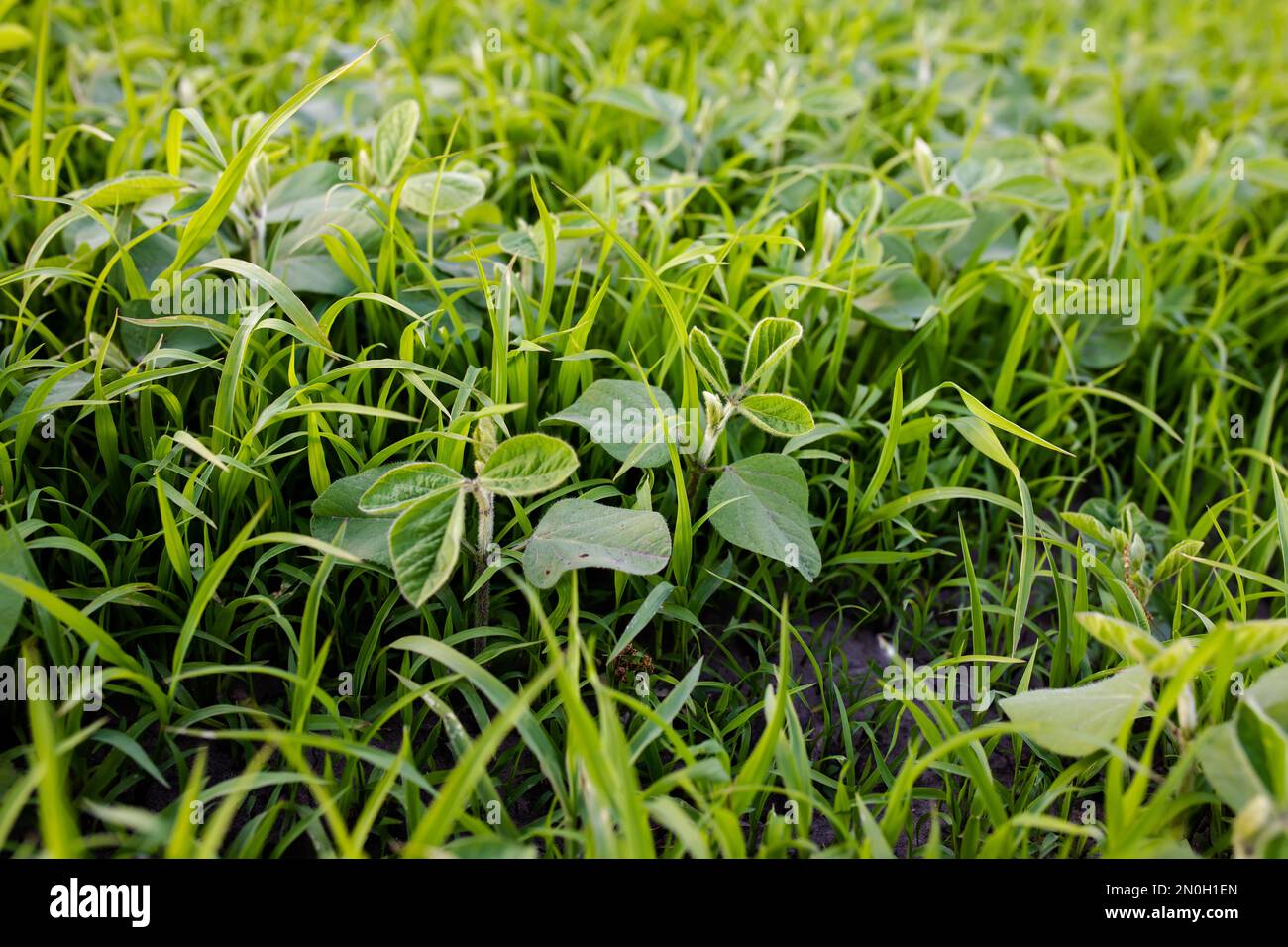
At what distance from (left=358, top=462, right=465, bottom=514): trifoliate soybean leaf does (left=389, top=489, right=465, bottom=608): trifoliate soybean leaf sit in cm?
2

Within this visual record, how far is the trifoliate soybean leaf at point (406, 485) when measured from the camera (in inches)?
47.7

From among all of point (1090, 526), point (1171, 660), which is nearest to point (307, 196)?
point (1090, 526)

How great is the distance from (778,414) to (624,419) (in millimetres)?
231

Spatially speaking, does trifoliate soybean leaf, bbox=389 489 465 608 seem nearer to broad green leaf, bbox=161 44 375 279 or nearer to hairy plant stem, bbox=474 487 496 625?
hairy plant stem, bbox=474 487 496 625

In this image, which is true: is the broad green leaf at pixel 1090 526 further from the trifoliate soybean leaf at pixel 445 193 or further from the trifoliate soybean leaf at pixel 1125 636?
the trifoliate soybean leaf at pixel 445 193

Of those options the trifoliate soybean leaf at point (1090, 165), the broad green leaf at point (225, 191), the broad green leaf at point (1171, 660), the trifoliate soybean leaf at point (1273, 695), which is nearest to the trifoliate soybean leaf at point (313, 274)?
the broad green leaf at point (225, 191)

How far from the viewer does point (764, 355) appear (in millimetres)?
1491

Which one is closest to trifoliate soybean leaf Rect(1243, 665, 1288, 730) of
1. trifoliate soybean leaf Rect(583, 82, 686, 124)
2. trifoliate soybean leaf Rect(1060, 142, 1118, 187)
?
trifoliate soybean leaf Rect(1060, 142, 1118, 187)

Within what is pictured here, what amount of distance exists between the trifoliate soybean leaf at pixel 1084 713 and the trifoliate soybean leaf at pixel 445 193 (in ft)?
4.07

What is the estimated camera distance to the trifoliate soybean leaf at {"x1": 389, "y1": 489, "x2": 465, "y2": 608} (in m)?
1.17

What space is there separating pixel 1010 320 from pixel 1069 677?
0.81 metres
